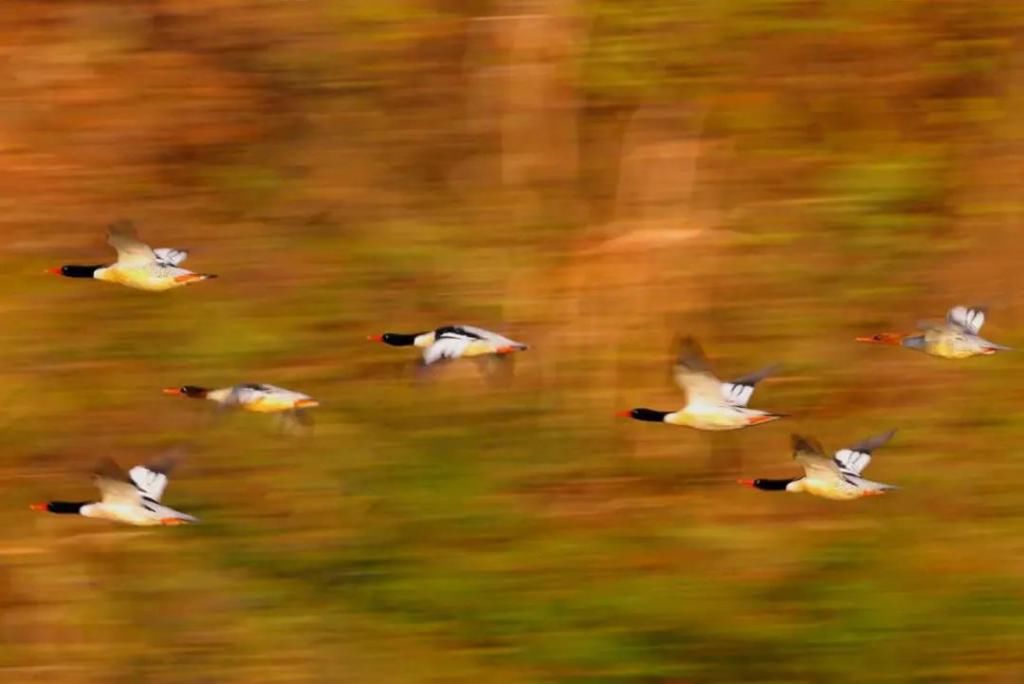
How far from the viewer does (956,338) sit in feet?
14.0

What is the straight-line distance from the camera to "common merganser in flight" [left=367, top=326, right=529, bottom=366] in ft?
13.3

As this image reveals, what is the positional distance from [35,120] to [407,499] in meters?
1.34

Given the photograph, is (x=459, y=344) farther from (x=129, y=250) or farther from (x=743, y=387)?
Result: (x=129, y=250)

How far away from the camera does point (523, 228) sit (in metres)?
4.64

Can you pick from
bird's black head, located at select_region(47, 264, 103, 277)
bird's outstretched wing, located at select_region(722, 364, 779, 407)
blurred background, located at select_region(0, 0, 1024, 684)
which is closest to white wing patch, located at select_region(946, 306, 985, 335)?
blurred background, located at select_region(0, 0, 1024, 684)

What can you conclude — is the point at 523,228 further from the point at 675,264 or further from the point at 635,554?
the point at 635,554

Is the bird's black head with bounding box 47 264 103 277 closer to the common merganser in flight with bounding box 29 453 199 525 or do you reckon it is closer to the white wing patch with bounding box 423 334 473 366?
the common merganser in flight with bounding box 29 453 199 525

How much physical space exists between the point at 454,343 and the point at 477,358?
0.80 feet

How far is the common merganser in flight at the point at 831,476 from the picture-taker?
13.1 feet

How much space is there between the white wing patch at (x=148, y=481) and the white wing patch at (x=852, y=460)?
133 centimetres

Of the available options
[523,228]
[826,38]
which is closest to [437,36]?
[523,228]

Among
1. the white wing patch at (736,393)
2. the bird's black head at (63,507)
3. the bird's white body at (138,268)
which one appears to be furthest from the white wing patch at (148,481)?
the white wing patch at (736,393)

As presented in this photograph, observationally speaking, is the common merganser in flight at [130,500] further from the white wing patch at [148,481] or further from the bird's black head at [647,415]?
the bird's black head at [647,415]

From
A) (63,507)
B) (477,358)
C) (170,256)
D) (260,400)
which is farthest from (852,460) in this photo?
(63,507)
